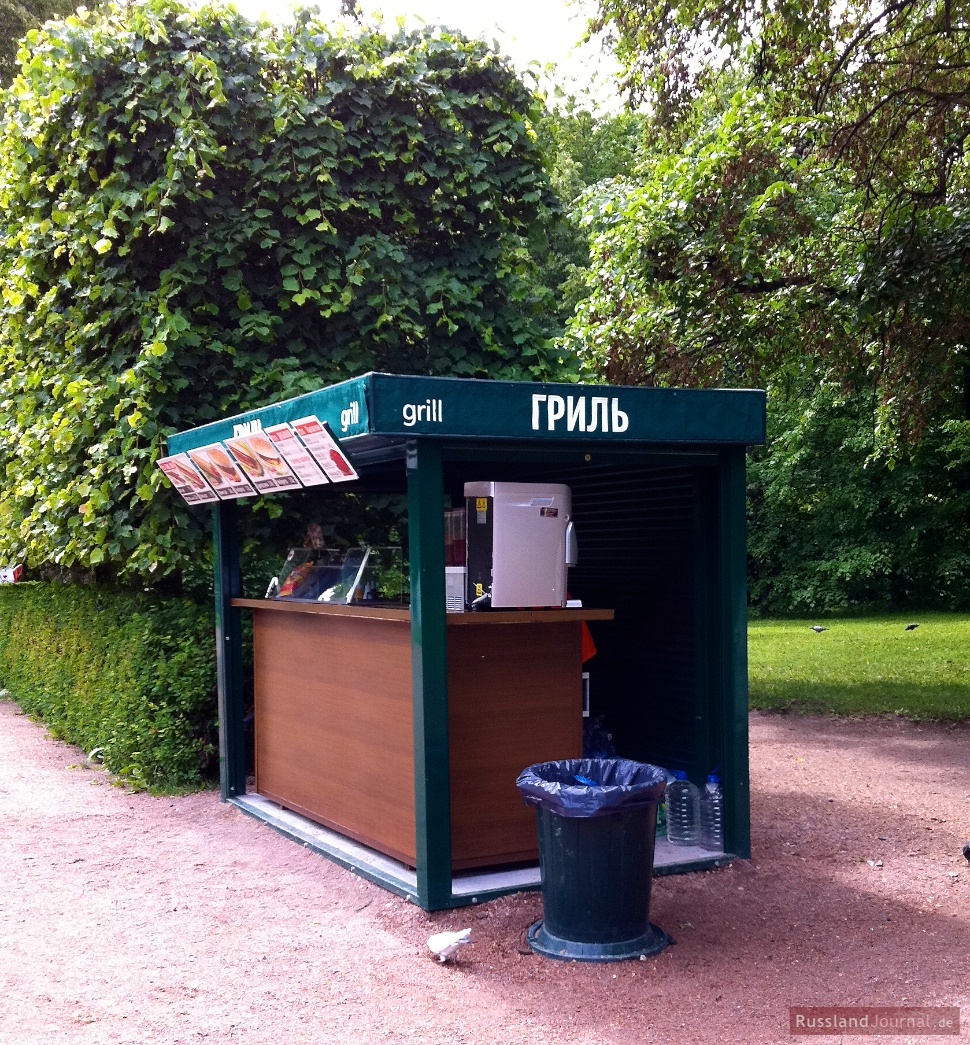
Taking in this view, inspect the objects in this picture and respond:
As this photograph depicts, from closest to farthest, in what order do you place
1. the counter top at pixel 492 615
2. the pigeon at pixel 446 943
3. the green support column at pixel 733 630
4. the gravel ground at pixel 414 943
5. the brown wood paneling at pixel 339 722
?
the gravel ground at pixel 414 943
the pigeon at pixel 446 943
the counter top at pixel 492 615
the brown wood paneling at pixel 339 722
the green support column at pixel 733 630

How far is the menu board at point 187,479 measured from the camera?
830cm

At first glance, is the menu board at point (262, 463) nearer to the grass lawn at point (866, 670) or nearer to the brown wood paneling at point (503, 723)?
the brown wood paneling at point (503, 723)

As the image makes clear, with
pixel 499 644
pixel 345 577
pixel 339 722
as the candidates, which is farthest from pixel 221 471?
pixel 499 644

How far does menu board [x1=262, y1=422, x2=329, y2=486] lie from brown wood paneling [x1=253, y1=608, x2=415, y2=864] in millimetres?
865

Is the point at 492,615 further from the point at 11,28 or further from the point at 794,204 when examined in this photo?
the point at 11,28

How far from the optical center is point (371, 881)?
6.59 metres

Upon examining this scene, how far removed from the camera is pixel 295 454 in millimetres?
6531

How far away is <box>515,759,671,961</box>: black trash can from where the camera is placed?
17.4 ft

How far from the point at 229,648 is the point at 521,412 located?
391 cm

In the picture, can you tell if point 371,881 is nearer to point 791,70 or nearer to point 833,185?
point 791,70

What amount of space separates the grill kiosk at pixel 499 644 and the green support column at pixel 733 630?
1 cm

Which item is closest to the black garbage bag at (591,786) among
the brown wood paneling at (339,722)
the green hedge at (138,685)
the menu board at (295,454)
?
the brown wood paneling at (339,722)

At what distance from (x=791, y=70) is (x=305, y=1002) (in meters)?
10.2

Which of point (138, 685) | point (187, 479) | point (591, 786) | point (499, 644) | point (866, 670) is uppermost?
point (187, 479)
